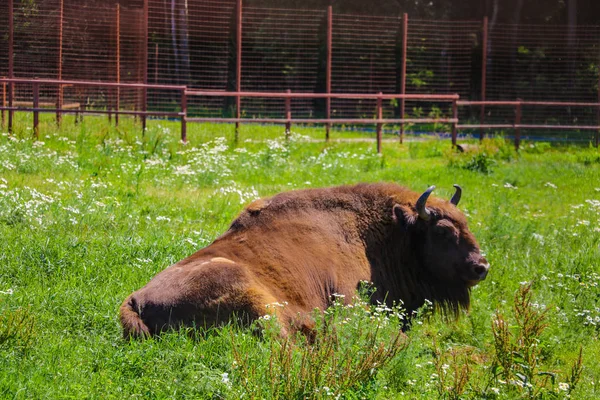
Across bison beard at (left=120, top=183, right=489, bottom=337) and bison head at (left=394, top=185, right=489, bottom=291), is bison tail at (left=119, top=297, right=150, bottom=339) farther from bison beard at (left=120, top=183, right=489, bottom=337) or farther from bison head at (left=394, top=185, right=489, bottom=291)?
bison head at (left=394, top=185, right=489, bottom=291)

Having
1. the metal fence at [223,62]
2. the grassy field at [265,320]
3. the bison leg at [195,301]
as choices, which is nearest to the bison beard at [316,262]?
the bison leg at [195,301]

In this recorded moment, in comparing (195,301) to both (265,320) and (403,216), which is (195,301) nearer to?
(265,320)

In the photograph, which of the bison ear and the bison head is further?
the bison ear

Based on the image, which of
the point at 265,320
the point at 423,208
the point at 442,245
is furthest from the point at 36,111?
the point at 265,320

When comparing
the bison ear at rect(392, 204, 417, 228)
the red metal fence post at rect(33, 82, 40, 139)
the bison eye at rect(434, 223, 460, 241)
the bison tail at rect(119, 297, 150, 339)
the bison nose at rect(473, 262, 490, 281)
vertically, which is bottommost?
the bison tail at rect(119, 297, 150, 339)

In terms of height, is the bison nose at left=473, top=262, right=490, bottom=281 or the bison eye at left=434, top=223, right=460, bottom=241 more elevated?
the bison eye at left=434, top=223, right=460, bottom=241

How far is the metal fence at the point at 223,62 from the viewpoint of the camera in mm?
18469

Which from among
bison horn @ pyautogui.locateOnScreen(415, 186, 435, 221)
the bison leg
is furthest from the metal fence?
the bison leg

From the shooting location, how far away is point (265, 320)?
5887 mm

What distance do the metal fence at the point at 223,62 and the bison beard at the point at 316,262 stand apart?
10.5 m

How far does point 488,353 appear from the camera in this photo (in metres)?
6.67

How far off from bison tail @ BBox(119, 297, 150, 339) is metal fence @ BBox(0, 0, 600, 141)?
1125cm

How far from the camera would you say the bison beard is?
20.2 feet

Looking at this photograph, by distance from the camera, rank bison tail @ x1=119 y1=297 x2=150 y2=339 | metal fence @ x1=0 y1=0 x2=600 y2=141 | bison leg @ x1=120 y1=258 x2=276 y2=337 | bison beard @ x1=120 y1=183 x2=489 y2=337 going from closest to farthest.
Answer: bison tail @ x1=119 y1=297 x2=150 y2=339 → bison leg @ x1=120 y1=258 x2=276 y2=337 → bison beard @ x1=120 y1=183 x2=489 y2=337 → metal fence @ x1=0 y1=0 x2=600 y2=141
